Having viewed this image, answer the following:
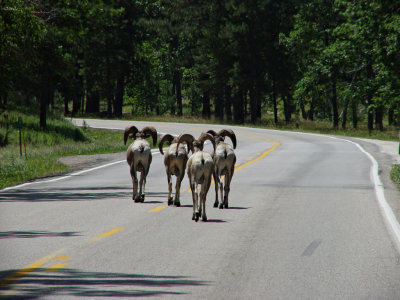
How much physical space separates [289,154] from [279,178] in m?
10.3

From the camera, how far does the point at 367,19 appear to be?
3650 centimetres

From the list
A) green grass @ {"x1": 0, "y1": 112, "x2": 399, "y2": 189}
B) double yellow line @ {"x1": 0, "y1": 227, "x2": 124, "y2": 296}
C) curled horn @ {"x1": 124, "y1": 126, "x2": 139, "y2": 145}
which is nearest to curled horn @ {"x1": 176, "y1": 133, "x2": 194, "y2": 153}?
curled horn @ {"x1": 124, "y1": 126, "x2": 139, "y2": 145}

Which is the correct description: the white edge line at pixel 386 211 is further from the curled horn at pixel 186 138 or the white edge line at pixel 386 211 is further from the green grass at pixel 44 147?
the green grass at pixel 44 147

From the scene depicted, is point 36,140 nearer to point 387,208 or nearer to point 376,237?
point 387,208

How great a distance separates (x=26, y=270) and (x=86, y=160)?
19.9 meters

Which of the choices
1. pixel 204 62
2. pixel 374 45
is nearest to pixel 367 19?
pixel 374 45

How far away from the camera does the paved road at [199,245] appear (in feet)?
22.9

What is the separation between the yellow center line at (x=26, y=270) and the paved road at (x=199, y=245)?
0.01 meters

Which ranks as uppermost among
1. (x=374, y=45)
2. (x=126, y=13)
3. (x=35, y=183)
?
(x=126, y=13)

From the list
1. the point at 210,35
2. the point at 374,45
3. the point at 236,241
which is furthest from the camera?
the point at 210,35

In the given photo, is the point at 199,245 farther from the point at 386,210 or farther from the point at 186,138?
the point at 386,210

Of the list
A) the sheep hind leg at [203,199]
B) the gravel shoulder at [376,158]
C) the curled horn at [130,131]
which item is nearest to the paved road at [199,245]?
the sheep hind leg at [203,199]

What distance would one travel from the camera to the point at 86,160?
27406 mm

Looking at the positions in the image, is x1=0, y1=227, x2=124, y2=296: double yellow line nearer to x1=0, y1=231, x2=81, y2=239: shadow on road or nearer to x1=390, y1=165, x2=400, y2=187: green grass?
x1=0, y1=231, x2=81, y2=239: shadow on road
